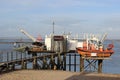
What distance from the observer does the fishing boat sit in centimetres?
4450

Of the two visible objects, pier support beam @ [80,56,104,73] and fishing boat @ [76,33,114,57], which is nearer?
fishing boat @ [76,33,114,57]

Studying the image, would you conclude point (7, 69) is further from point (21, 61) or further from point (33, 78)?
point (33, 78)

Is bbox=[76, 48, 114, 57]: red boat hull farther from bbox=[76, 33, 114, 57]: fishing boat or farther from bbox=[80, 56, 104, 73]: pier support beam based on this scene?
bbox=[80, 56, 104, 73]: pier support beam

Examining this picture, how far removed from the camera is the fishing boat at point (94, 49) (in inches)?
1752

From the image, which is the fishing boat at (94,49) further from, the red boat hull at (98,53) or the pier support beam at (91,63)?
the pier support beam at (91,63)

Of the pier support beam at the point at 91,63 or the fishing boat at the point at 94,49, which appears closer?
the fishing boat at the point at 94,49

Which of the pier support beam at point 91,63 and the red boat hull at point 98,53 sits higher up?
the red boat hull at point 98,53

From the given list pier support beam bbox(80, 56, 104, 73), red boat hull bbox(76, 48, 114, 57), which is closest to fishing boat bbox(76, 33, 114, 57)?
red boat hull bbox(76, 48, 114, 57)

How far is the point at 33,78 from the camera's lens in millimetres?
29125

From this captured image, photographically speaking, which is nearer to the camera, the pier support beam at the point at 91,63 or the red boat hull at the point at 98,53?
the red boat hull at the point at 98,53

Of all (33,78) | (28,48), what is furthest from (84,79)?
(28,48)

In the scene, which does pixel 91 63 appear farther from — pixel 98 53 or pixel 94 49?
pixel 98 53

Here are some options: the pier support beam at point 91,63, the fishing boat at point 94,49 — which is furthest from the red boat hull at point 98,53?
the pier support beam at point 91,63

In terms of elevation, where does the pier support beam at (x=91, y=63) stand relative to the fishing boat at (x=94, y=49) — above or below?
below
